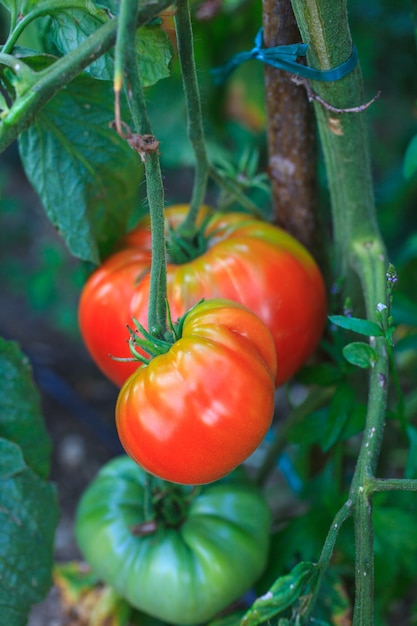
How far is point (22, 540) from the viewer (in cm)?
74

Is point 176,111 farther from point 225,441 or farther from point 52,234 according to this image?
point 225,441

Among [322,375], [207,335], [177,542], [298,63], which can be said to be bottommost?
[177,542]

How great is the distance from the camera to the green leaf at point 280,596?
536mm

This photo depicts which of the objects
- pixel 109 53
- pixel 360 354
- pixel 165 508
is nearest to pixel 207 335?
pixel 360 354

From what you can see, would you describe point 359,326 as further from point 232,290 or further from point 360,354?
point 232,290

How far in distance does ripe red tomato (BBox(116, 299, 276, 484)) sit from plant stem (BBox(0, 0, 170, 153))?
0.70 ft

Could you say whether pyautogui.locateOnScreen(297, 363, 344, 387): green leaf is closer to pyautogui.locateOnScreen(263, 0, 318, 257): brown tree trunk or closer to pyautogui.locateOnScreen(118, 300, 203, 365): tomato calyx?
pyautogui.locateOnScreen(263, 0, 318, 257): brown tree trunk

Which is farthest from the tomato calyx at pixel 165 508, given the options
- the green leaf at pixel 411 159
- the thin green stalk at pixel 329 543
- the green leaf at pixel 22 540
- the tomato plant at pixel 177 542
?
the green leaf at pixel 411 159

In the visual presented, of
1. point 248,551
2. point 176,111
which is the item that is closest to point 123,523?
point 248,551

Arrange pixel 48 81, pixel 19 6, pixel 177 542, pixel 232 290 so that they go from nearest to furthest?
pixel 48 81, pixel 19 6, pixel 232 290, pixel 177 542

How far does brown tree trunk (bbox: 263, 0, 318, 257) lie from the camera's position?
2.36 ft

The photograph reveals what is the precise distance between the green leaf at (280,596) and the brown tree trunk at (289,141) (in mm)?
451

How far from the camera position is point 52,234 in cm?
209

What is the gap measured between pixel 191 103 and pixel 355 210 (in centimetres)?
25
